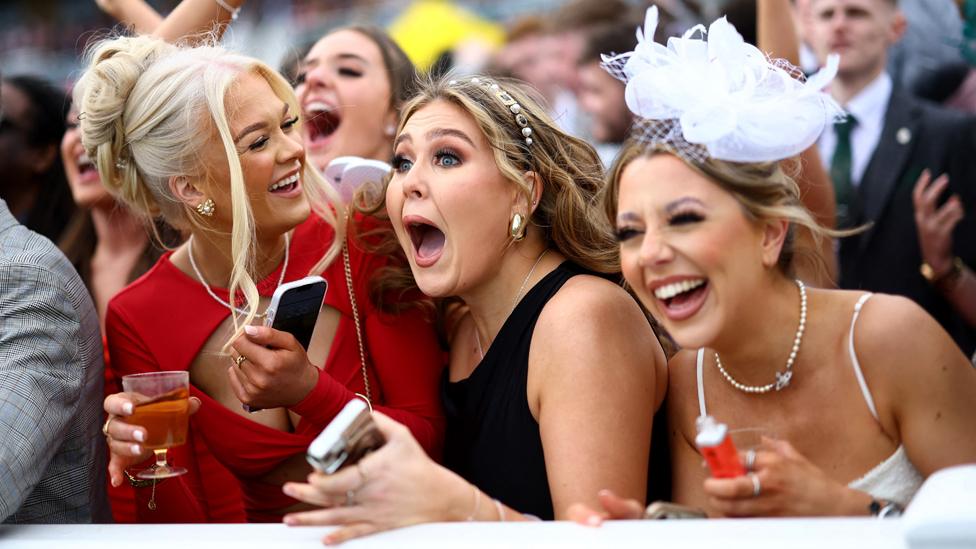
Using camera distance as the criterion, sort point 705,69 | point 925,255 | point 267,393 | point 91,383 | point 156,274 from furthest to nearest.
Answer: point 925,255 < point 156,274 < point 91,383 < point 267,393 < point 705,69

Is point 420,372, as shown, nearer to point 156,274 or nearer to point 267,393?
point 267,393

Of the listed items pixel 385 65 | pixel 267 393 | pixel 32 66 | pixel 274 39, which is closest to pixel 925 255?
pixel 385 65

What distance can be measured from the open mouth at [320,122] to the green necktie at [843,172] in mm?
2104

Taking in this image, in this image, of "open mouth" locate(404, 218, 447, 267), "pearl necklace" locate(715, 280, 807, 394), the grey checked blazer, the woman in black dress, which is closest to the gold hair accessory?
the woman in black dress

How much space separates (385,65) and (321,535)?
268cm

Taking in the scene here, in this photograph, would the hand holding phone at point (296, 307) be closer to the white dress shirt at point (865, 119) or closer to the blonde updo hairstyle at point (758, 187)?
the blonde updo hairstyle at point (758, 187)

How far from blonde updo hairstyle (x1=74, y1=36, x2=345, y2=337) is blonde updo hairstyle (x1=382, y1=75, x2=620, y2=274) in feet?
1.68

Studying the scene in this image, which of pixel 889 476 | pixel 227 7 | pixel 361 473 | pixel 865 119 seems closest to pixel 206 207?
pixel 227 7

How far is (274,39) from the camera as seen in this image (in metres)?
8.02

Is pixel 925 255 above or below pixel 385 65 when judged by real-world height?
below

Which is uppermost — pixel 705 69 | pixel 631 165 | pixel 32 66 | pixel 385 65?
pixel 705 69

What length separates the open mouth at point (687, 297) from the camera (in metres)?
2.42

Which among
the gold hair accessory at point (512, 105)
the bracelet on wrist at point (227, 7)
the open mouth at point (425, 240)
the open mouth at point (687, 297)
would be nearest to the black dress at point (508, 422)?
the open mouth at point (425, 240)

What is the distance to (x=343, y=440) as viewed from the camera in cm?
218
